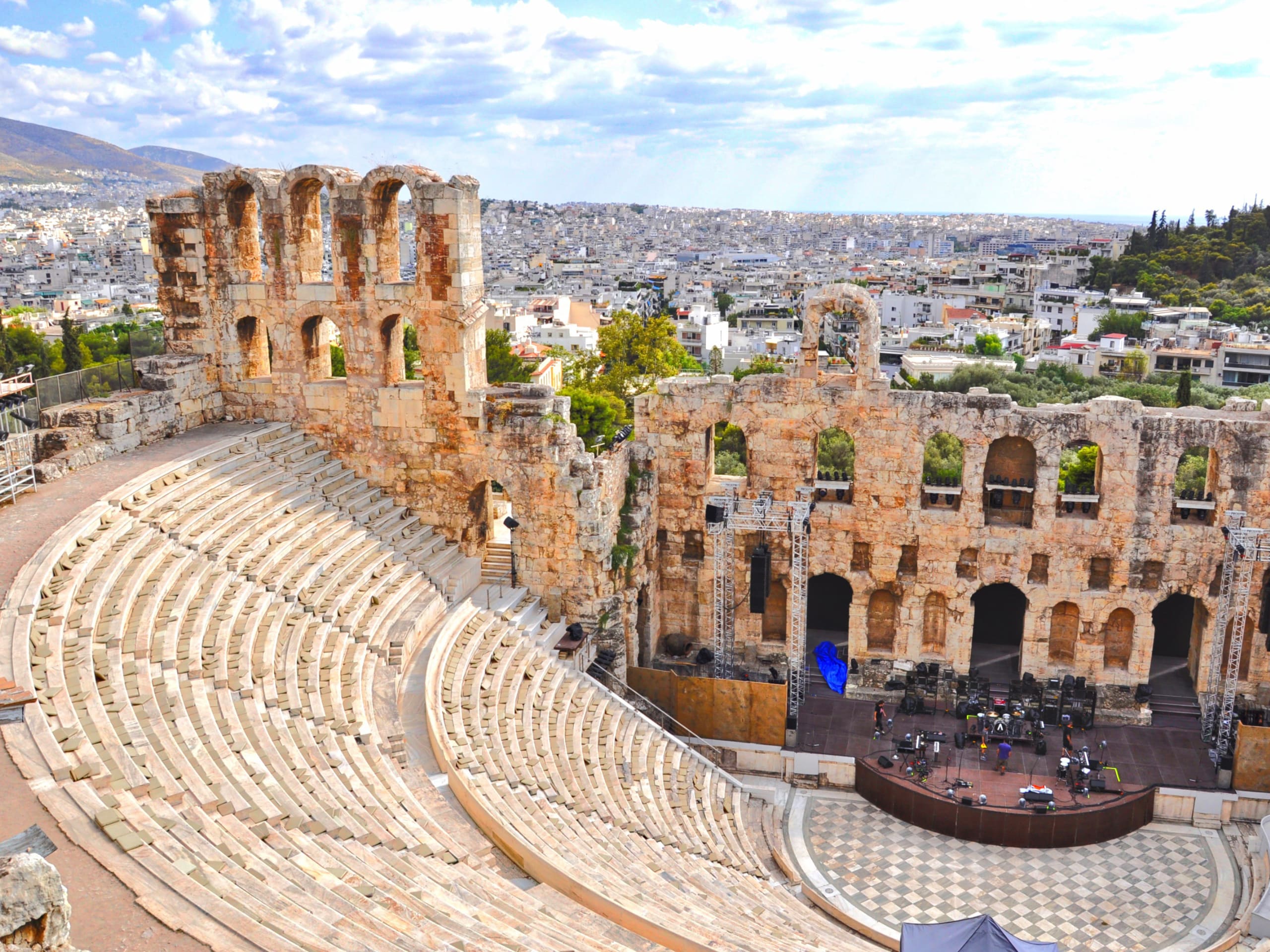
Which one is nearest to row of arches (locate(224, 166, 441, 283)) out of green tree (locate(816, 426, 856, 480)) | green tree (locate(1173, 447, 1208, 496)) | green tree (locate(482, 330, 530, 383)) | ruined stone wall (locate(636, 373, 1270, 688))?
ruined stone wall (locate(636, 373, 1270, 688))

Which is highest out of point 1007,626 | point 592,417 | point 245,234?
point 245,234

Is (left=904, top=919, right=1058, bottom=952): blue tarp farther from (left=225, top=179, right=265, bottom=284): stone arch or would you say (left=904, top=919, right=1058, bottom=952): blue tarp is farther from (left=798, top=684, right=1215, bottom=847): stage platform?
(left=225, top=179, right=265, bottom=284): stone arch

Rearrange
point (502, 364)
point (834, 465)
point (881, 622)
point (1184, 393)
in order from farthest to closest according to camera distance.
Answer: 1. point (502, 364)
2. point (834, 465)
3. point (1184, 393)
4. point (881, 622)

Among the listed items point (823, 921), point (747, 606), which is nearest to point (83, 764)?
point (823, 921)

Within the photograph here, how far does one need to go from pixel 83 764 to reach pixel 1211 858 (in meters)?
21.0

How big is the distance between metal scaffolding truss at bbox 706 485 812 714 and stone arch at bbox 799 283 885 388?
11.4 feet

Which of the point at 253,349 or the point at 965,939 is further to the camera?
the point at 253,349

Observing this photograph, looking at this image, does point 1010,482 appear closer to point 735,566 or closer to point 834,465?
point 735,566

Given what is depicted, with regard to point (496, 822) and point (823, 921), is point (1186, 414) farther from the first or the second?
point (496, 822)

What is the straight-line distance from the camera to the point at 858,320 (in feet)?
83.7

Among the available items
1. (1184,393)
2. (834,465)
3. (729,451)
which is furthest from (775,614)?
(1184,393)

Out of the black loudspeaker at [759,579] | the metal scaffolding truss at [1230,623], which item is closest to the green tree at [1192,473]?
the metal scaffolding truss at [1230,623]

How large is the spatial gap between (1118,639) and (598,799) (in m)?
15.8

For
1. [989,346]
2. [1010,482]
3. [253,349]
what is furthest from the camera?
[989,346]
